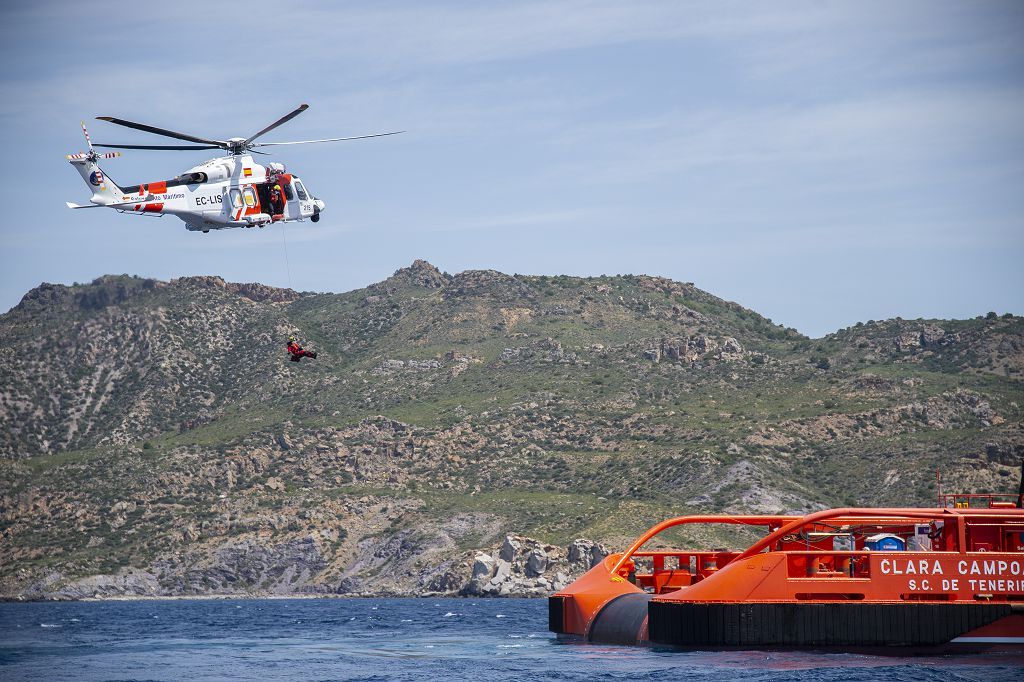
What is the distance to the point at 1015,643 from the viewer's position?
40.2m

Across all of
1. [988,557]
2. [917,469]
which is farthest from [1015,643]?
[917,469]

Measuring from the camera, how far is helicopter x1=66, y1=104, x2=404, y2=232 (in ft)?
181

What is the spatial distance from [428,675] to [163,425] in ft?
520

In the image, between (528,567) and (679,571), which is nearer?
(679,571)

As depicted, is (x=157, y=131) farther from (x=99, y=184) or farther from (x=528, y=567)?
(x=528, y=567)

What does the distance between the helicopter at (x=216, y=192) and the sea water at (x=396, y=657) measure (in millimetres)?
17113

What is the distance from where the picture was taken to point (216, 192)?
55750mm

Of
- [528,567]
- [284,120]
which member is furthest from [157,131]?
[528,567]

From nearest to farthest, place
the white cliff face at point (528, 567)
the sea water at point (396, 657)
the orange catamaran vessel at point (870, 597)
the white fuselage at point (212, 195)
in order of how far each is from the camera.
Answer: the sea water at point (396, 657)
the orange catamaran vessel at point (870, 597)
the white fuselage at point (212, 195)
the white cliff face at point (528, 567)

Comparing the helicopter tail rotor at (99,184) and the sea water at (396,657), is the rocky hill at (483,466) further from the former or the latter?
the helicopter tail rotor at (99,184)

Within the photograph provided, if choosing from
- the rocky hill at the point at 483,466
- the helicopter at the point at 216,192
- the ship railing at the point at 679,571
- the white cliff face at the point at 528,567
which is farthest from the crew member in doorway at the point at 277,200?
the rocky hill at the point at 483,466

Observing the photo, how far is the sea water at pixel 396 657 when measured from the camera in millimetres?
39812

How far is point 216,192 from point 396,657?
1941 cm

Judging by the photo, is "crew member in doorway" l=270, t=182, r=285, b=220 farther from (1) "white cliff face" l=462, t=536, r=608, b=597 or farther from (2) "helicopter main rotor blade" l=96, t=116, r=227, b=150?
(1) "white cliff face" l=462, t=536, r=608, b=597
